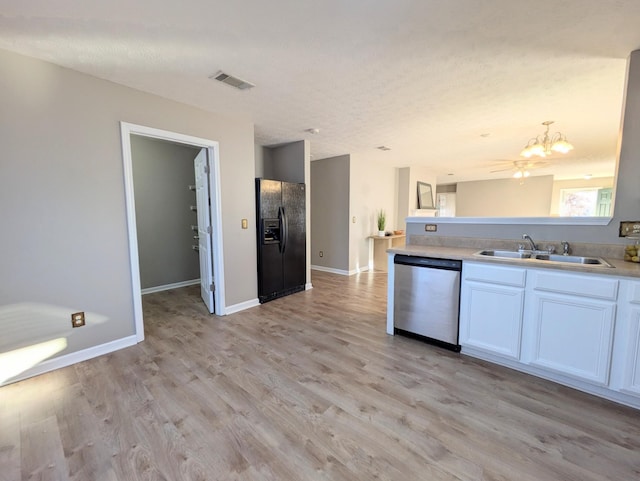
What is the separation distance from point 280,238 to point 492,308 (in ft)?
9.00

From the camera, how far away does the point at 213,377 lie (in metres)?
2.19

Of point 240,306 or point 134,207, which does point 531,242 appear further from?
point 134,207

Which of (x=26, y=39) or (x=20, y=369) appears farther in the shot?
(x=20, y=369)

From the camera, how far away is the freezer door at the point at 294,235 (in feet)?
13.7

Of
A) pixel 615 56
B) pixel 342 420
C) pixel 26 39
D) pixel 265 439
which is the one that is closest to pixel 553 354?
pixel 342 420

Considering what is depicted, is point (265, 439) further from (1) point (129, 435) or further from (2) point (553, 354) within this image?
(2) point (553, 354)

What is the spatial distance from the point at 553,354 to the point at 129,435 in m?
2.85

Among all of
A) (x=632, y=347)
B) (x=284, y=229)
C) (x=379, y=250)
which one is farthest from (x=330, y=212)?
(x=632, y=347)

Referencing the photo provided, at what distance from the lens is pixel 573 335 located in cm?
197


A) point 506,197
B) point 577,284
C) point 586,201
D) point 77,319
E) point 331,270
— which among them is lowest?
point 331,270

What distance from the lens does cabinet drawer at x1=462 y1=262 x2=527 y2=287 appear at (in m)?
2.15

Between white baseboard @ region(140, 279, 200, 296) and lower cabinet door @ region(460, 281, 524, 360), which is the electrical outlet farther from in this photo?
lower cabinet door @ region(460, 281, 524, 360)

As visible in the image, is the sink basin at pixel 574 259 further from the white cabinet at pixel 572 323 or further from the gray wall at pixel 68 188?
the gray wall at pixel 68 188

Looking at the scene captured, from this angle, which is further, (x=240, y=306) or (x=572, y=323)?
(x=240, y=306)
